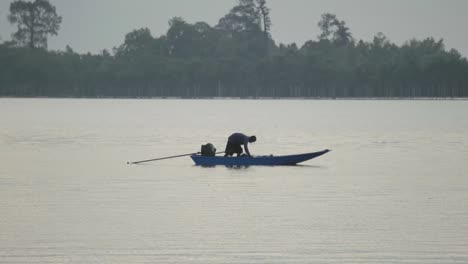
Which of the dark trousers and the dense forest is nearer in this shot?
the dark trousers

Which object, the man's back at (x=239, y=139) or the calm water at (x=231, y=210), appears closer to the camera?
the calm water at (x=231, y=210)

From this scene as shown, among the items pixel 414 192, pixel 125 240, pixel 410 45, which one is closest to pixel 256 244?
pixel 125 240

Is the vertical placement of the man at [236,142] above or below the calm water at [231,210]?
above

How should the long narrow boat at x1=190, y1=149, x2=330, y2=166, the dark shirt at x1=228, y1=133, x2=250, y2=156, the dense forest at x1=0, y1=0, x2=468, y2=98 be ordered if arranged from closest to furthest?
the long narrow boat at x1=190, y1=149, x2=330, y2=166 → the dark shirt at x1=228, y1=133, x2=250, y2=156 → the dense forest at x1=0, y1=0, x2=468, y2=98

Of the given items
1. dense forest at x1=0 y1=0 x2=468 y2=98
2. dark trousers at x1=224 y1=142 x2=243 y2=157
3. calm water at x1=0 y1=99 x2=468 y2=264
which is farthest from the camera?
dense forest at x1=0 y1=0 x2=468 y2=98

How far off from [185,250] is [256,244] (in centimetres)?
122

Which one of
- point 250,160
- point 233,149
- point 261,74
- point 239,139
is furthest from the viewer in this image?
point 261,74

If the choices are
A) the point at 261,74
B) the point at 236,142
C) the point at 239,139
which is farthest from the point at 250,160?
the point at 261,74

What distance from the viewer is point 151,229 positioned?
19.9 meters

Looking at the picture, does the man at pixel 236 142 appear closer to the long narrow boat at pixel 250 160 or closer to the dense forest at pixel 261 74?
the long narrow boat at pixel 250 160

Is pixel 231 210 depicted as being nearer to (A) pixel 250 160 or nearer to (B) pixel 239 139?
(A) pixel 250 160

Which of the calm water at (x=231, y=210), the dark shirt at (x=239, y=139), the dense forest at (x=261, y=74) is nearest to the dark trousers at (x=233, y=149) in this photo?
the dark shirt at (x=239, y=139)

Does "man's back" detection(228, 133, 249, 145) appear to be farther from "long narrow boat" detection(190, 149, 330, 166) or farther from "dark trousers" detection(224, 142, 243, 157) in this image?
"long narrow boat" detection(190, 149, 330, 166)

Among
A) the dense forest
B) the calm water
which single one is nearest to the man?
the calm water
